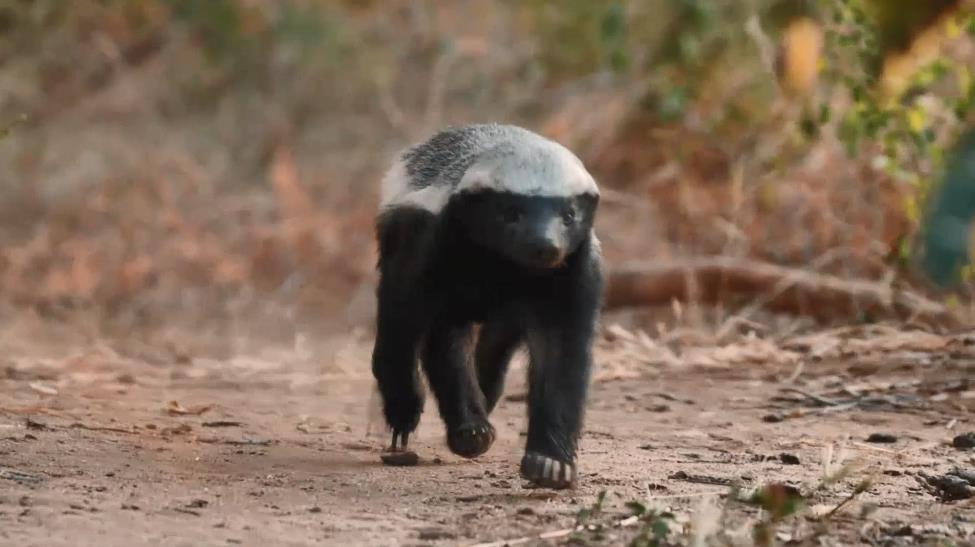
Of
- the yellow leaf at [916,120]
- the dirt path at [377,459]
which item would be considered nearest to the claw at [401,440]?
the dirt path at [377,459]

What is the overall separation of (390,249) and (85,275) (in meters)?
6.75

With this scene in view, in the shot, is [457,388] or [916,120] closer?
[457,388]

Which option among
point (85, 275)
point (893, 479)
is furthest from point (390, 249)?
point (85, 275)

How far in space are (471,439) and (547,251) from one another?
905 millimetres

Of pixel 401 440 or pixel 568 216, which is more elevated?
pixel 568 216

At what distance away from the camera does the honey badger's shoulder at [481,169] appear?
4410mm

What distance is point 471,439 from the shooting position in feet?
15.7

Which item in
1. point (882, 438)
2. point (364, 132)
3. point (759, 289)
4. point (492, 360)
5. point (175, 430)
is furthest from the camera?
point (364, 132)

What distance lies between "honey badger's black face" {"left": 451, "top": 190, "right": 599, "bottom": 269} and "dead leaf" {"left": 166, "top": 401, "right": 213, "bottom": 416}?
1790 millimetres

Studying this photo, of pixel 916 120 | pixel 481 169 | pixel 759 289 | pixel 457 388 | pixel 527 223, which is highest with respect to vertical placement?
pixel 916 120

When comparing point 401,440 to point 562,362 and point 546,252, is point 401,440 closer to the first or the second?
point 562,362

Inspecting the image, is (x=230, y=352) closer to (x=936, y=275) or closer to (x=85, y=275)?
(x=85, y=275)

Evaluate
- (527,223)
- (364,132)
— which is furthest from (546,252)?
(364,132)

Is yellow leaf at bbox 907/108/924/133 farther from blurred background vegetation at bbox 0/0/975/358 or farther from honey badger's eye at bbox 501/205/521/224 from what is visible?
honey badger's eye at bbox 501/205/521/224
